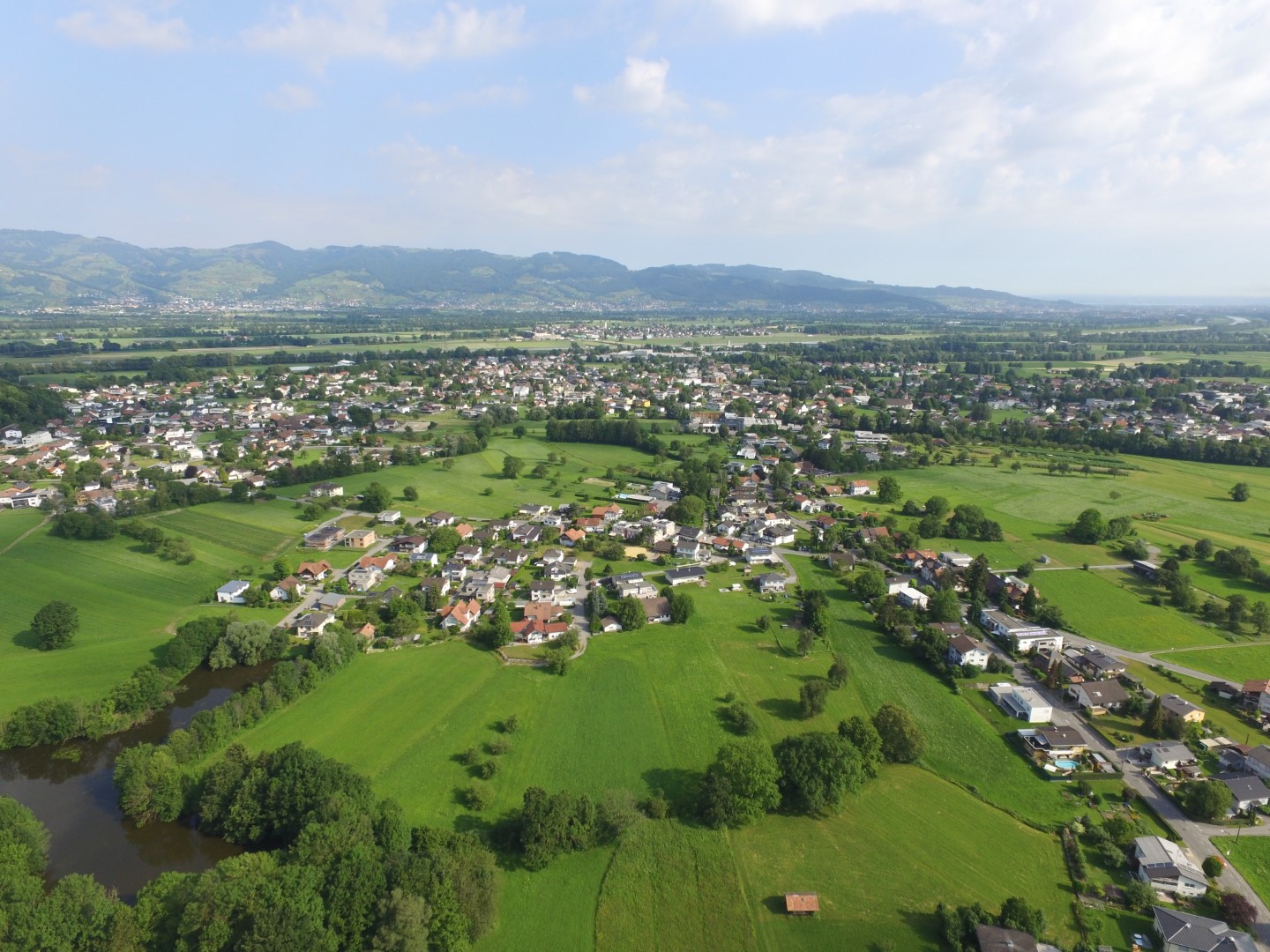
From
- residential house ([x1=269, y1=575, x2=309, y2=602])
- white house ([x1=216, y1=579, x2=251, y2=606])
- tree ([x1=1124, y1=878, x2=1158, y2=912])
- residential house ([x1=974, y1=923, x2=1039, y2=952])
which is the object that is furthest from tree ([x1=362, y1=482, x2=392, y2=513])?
tree ([x1=1124, y1=878, x2=1158, y2=912])

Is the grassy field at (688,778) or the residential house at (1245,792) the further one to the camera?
the residential house at (1245,792)

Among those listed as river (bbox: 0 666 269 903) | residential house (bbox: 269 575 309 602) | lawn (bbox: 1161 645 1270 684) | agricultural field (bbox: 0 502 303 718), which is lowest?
river (bbox: 0 666 269 903)

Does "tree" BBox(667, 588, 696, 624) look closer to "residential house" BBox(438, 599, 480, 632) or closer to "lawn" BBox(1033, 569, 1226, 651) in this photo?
"residential house" BBox(438, 599, 480, 632)

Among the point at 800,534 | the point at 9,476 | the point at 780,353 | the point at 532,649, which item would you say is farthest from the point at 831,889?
the point at 780,353

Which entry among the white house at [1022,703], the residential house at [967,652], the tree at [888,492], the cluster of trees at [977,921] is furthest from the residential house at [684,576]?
the cluster of trees at [977,921]

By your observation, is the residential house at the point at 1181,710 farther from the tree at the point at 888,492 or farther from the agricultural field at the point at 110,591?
the agricultural field at the point at 110,591

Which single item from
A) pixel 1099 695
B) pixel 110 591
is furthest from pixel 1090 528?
pixel 110 591

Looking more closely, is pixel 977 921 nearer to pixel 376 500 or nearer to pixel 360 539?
pixel 360 539
